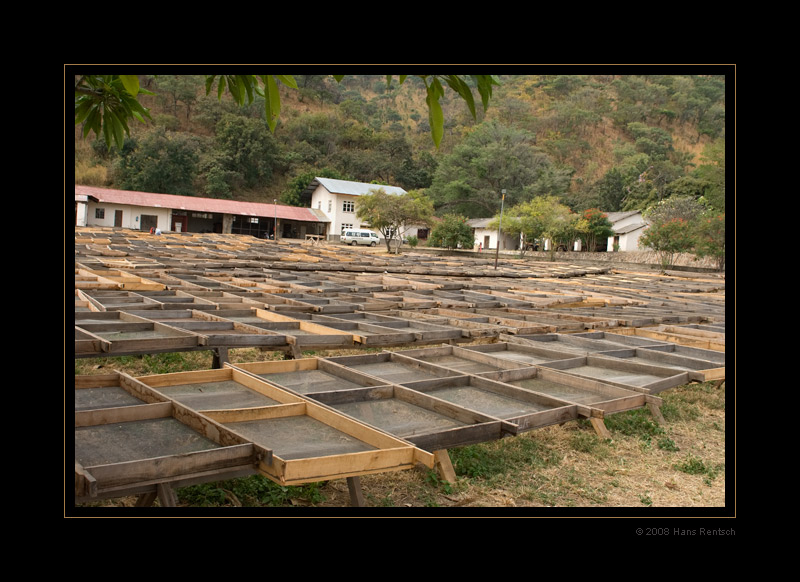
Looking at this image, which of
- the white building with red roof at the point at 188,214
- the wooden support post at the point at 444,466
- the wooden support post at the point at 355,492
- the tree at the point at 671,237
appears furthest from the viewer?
the white building with red roof at the point at 188,214

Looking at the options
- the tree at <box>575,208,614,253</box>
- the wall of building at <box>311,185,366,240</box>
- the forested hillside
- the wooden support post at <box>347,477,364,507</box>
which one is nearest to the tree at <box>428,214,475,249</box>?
the tree at <box>575,208,614,253</box>

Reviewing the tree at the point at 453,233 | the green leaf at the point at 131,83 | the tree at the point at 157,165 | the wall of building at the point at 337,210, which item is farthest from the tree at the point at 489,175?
the green leaf at the point at 131,83

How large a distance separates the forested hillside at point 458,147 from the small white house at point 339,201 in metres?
4.03

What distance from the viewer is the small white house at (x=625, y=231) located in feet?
132

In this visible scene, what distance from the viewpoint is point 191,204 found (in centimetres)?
4269

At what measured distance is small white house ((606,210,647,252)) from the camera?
40.3m

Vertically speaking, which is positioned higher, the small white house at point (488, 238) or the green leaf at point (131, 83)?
the small white house at point (488, 238)

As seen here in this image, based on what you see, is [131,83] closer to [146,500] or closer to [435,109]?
[435,109]

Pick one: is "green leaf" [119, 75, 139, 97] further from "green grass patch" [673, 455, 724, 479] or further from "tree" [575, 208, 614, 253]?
"tree" [575, 208, 614, 253]

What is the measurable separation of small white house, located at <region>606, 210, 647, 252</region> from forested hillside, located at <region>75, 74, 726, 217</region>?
2586 millimetres

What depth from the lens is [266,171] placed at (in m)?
55.0

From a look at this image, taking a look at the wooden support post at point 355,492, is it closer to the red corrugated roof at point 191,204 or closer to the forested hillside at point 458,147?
the forested hillside at point 458,147

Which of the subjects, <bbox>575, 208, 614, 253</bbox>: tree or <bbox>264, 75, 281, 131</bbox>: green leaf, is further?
<bbox>575, 208, 614, 253</bbox>: tree

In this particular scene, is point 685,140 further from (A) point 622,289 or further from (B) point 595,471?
(B) point 595,471
